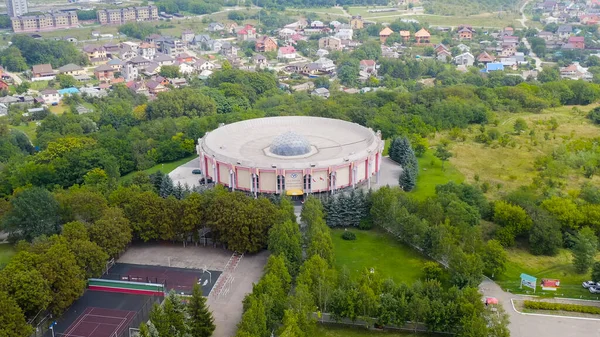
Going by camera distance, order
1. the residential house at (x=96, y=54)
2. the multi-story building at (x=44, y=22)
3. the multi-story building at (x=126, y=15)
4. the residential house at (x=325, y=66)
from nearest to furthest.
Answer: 1. the residential house at (x=325, y=66)
2. the residential house at (x=96, y=54)
3. the multi-story building at (x=44, y=22)
4. the multi-story building at (x=126, y=15)

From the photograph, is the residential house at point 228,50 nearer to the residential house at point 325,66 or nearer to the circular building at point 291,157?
the residential house at point 325,66

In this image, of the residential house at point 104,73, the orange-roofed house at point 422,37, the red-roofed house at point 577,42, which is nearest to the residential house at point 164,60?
the residential house at point 104,73

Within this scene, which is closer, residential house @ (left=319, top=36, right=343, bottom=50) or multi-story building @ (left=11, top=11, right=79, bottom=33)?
residential house @ (left=319, top=36, right=343, bottom=50)

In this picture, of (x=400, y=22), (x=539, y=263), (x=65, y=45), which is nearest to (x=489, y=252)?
(x=539, y=263)

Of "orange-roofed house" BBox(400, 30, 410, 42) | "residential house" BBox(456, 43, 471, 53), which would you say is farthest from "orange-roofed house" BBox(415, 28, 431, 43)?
"residential house" BBox(456, 43, 471, 53)

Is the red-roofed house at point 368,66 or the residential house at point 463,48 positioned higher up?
the residential house at point 463,48

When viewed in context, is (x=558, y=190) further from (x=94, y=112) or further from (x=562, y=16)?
(x=562, y=16)

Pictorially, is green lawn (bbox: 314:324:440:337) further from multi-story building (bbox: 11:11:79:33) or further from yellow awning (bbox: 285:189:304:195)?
multi-story building (bbox: 11:11:79:33)
